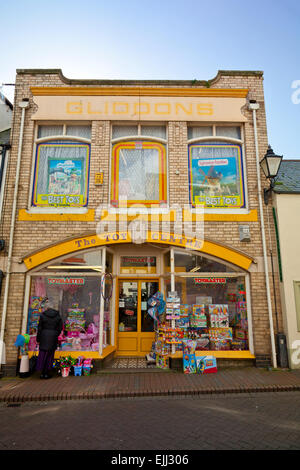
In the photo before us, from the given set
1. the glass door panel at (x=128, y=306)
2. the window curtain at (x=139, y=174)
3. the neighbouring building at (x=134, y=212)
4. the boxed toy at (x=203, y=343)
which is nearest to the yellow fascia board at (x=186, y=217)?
the neighbouring building at (x=134, y=212)

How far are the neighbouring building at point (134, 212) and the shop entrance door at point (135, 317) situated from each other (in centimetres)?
3

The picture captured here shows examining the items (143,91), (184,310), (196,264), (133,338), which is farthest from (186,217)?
(143,91)

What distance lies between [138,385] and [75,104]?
7.92 metres

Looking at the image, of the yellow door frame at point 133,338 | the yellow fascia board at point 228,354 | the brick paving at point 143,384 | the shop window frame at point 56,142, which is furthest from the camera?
the yellow door frame at point 133,338

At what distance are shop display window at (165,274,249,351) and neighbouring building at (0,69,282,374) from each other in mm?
28

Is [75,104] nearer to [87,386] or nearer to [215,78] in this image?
[215,78]

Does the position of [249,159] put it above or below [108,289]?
above

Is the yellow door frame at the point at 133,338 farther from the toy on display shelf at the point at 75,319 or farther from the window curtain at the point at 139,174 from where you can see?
the window curtain at the point at 139,174

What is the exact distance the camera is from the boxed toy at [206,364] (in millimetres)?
7172

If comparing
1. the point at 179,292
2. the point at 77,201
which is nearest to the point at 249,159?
the point at 179,292

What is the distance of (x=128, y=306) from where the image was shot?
351 inches

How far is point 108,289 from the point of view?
8453mm
